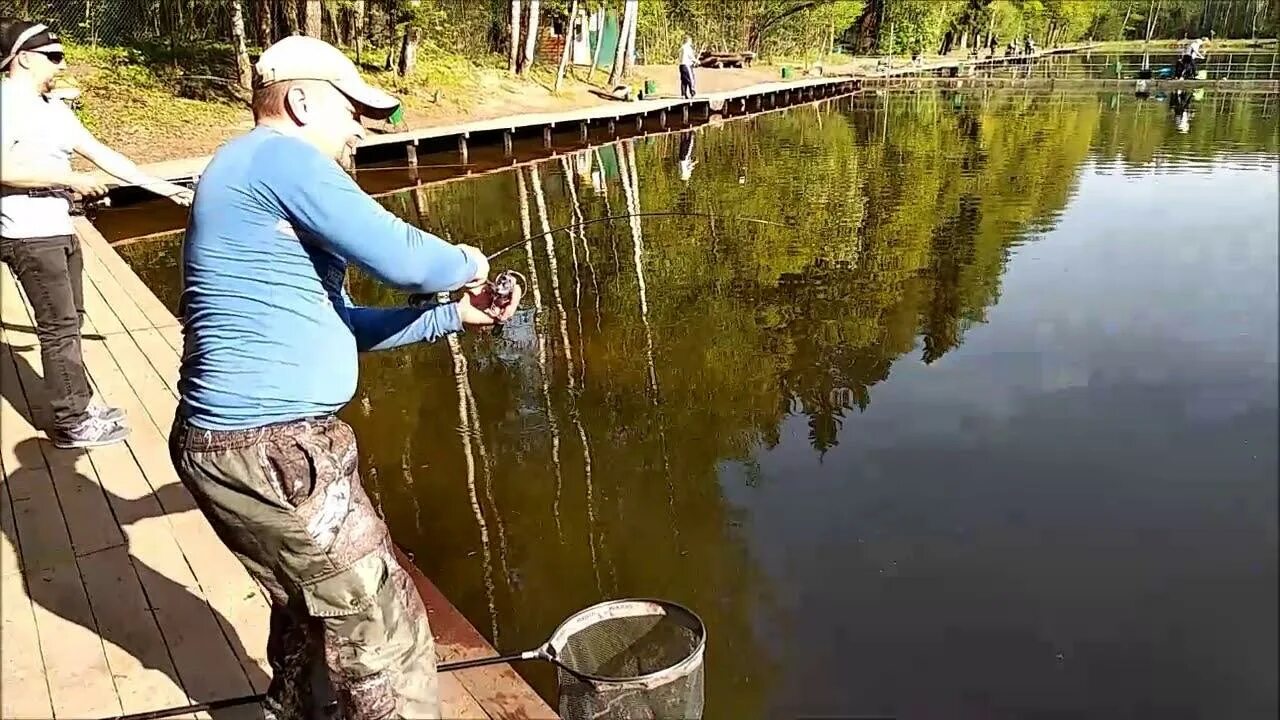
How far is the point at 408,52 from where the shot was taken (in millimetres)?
20328

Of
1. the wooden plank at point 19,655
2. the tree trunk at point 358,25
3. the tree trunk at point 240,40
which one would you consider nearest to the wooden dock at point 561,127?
the tree trunk at point 240,40

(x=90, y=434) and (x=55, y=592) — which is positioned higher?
(x=90, y=434)

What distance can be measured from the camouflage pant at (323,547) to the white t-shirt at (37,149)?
73.3 inches

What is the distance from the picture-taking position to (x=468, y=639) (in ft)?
9.56

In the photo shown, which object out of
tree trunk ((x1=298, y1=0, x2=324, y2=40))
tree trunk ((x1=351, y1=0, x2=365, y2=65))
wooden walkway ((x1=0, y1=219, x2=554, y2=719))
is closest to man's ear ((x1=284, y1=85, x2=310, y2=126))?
wooden walkway ((x1=0, y1=219, x2=554, y2=719))

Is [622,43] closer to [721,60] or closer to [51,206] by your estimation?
[721,60]

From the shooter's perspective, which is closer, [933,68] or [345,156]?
[345,156]

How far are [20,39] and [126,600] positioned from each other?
1.94 meters

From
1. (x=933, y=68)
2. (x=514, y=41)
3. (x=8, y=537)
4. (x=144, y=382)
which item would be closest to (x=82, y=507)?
(x=8, y=537)

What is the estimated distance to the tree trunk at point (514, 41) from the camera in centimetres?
2253

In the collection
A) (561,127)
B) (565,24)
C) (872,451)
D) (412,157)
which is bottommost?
(872,451)

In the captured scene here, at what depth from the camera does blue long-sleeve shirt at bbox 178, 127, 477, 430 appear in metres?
1.82

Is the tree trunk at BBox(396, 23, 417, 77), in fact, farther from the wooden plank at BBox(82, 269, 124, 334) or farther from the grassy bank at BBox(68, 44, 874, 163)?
the wooden plank at BBox(82, 269, 124, 334)

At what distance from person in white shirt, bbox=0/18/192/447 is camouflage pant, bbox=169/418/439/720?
1760 millimetres
